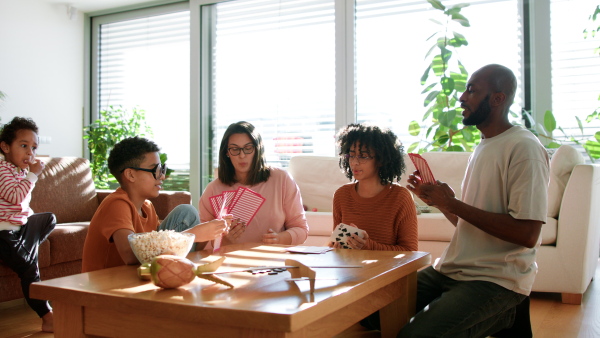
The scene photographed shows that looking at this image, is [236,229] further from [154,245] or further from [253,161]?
[154,245]

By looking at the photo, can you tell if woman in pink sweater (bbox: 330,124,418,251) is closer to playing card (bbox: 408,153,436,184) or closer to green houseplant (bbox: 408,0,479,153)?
playing card (bbox: 408,153,436,184)

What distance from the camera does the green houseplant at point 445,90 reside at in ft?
14.8

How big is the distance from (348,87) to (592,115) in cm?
205

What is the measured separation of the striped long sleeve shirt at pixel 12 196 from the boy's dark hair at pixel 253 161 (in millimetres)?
1042

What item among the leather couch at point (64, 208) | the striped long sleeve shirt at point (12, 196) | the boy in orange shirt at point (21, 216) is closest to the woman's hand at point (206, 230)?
the boy in orange shirt at point (21, 216)

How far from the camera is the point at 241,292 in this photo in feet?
4.12

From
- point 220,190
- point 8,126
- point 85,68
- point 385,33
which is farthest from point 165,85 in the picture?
point 220,190

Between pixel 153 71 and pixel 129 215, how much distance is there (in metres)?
4.52

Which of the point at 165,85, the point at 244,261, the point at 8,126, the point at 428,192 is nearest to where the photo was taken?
the point at 244,261

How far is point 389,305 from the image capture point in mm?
1788

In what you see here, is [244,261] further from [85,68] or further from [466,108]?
[85,68]

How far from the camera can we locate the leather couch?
3.07m

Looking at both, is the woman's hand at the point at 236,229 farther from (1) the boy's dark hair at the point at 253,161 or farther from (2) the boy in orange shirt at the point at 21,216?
(2) the boy in orange shirt at the point at 21,216

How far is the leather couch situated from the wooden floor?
0.15 meters
